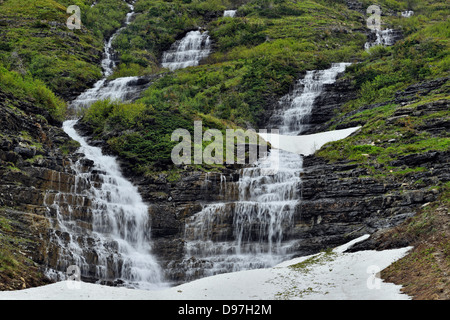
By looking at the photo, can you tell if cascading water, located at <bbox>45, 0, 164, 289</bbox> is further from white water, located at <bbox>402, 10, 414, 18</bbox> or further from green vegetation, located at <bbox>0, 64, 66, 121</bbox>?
white water, located at <bbox>402, 10, 414, 18</bbox>

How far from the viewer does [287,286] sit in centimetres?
1938

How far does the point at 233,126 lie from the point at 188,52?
28.8 meters

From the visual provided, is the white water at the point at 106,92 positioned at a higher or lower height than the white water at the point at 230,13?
lower

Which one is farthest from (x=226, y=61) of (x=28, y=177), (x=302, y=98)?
(x=28, y=177)

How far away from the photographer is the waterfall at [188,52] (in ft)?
209

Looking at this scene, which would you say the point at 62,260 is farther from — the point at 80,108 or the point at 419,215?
the point at 80,108

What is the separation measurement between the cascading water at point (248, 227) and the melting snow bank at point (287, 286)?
9.92 feet

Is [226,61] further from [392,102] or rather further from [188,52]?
[392,102]

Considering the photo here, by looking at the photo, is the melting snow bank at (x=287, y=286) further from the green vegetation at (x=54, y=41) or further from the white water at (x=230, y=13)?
the white water at (x=230, y=13)

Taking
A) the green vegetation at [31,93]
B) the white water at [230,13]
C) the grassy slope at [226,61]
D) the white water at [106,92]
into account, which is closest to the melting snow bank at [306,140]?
the grassy slope at [226,61]

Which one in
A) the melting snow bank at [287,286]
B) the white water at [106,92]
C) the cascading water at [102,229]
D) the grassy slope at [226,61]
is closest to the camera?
the melting snow bank at [287,286]

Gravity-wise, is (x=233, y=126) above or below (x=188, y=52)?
below

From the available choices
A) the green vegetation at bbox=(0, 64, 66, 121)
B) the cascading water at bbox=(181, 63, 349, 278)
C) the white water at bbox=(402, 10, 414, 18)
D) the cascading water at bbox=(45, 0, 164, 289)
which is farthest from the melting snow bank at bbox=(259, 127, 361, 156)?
the white water at bbox=(402, 10, 414, 18)
